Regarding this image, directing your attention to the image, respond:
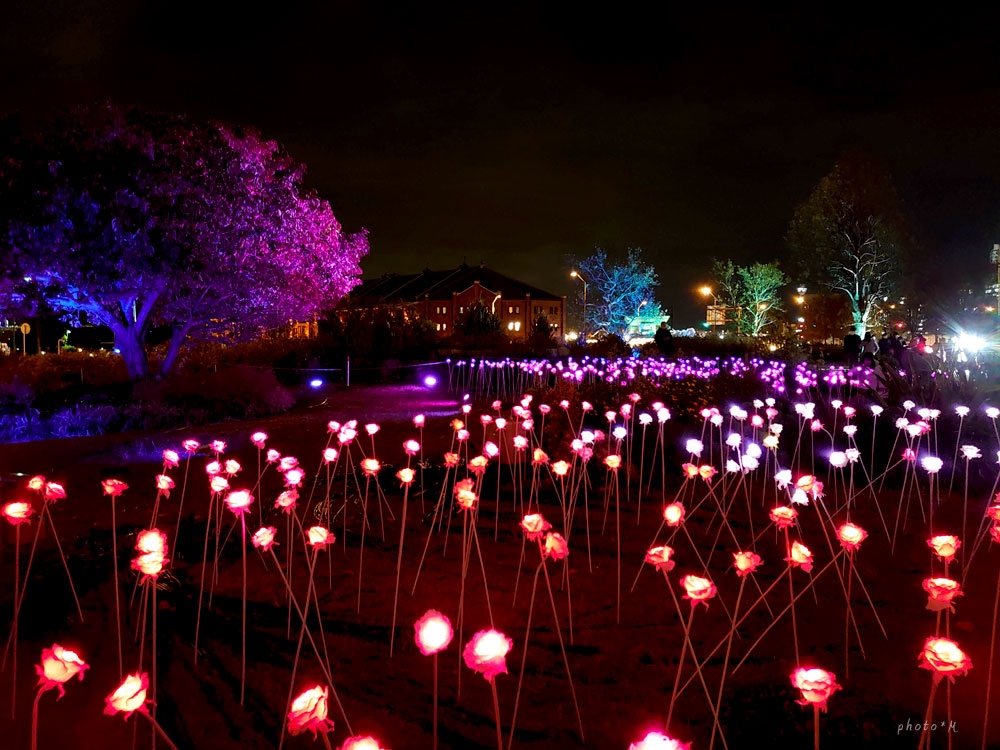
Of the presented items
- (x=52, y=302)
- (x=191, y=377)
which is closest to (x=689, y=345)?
(x=191, y=377)

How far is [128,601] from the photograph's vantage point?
3820 mm

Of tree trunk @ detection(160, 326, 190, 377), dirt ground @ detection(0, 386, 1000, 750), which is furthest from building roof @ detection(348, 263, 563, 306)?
dirt ground @ detection(0, 386, 1000, 750)

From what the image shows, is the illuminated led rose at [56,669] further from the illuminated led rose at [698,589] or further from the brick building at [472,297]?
the brick building at [472,297]

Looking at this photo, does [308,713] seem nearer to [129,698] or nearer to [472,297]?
[129,698]

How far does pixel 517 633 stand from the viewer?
11.6 feet

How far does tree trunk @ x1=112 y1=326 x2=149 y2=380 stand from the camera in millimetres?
13961

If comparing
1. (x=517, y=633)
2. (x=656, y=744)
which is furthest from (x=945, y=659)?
(x=517, y=633)

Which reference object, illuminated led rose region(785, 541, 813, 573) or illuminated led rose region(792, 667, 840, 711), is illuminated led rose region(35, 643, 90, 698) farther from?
illuminated led rose region(785, 541, 813, 573)

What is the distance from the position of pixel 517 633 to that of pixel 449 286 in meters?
65.0

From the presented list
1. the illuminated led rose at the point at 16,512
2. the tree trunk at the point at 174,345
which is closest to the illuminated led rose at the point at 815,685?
the illuminated led rose at the point at 16,512

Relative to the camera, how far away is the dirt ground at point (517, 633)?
2752 millimetres

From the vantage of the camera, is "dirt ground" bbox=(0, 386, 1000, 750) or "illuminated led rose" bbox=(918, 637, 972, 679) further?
"dirt ground" bbox=(0, 386, 1000, 750)

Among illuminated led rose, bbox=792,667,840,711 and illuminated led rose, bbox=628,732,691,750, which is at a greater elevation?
illuminated led rose, bbox=792,667,840,711

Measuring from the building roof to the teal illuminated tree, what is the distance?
50.6m
